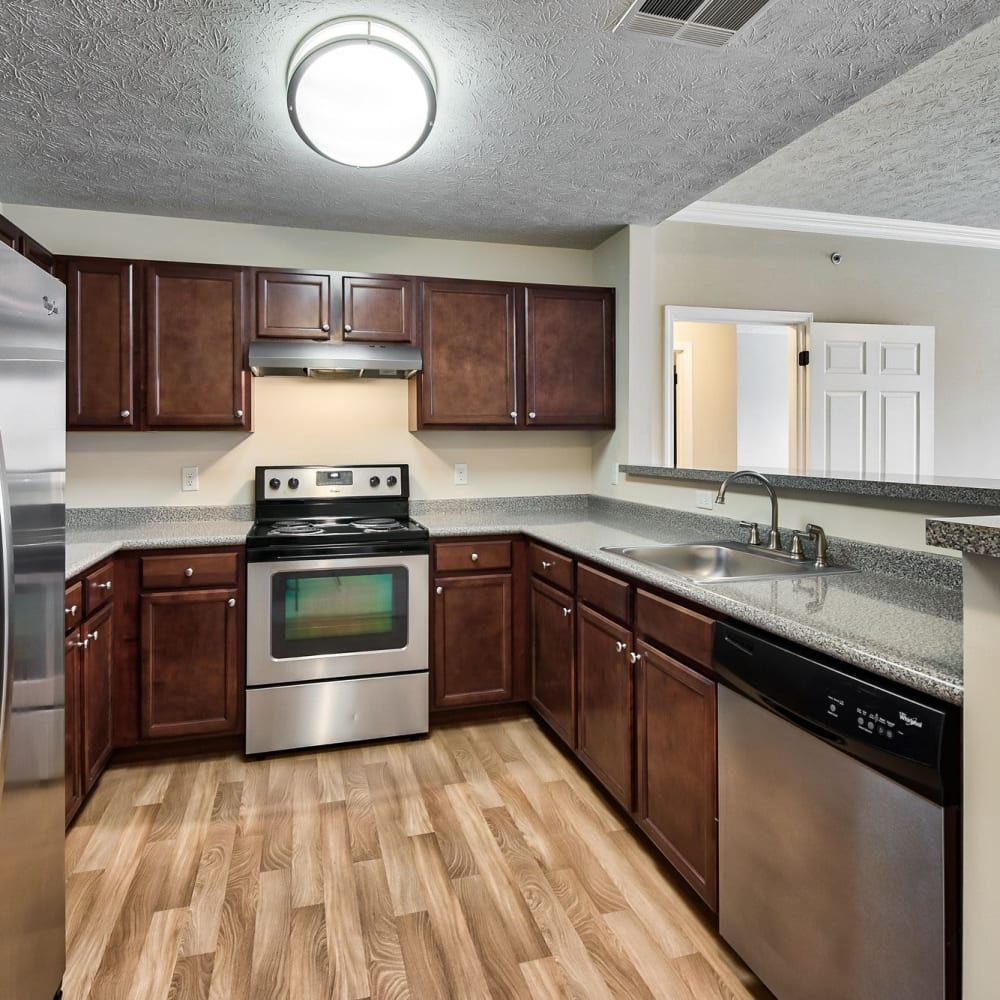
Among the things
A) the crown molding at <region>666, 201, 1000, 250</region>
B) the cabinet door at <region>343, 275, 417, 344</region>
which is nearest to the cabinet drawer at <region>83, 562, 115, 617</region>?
the cabinet door at <region>343, 275, 417, 344</region>

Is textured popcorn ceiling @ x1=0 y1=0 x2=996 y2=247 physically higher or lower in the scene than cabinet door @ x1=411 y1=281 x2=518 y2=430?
higher

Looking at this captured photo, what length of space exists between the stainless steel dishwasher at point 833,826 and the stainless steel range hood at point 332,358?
2.00 m

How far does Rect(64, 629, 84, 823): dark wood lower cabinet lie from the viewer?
2.18 metres

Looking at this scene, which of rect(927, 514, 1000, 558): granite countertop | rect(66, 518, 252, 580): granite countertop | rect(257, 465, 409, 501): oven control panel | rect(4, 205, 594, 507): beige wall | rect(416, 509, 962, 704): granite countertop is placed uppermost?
rect(4, 205, 594, 507): beige wall

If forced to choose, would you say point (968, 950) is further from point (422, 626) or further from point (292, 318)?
point (292, 318)

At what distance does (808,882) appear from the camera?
134 cm

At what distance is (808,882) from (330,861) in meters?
1.40

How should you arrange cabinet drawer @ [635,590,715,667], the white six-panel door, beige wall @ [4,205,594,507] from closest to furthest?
cabinet drawer @ [635,590,715,667]
beige wall @ [4,205,594,507]
the white six-panel door

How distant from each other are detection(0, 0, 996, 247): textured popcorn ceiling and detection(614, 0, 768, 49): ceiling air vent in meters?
0.05

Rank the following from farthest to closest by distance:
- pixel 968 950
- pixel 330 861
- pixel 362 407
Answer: pixel 362 407 → pixel 330 861 → pixel 968 950

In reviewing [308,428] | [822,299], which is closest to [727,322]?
[822,299]

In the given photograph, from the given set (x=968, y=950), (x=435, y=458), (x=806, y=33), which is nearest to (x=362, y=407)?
(x=435, y=458)

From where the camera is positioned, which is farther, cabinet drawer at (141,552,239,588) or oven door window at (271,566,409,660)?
oven door window at (271,566,409,660)

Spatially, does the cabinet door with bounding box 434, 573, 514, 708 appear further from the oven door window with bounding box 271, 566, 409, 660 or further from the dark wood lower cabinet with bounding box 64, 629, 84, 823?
the dark wood lower cabinet with bounding box 64, 629, 84, 823
